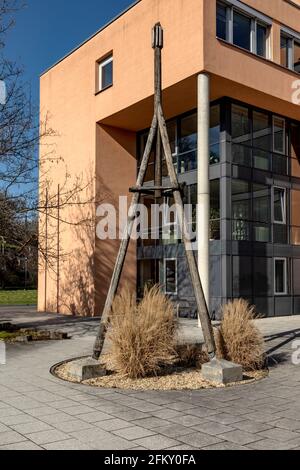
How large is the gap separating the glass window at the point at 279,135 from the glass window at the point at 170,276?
19.8 ft

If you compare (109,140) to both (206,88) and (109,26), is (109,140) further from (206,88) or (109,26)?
(206,88)

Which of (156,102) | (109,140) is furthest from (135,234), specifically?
(156,102)

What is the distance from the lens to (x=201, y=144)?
16203 millimetres

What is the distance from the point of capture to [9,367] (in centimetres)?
883

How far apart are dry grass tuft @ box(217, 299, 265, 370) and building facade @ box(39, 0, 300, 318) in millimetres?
7523

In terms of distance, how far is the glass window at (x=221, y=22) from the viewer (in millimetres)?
17125

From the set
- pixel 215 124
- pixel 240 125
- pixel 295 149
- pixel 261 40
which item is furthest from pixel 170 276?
pixel 261 40

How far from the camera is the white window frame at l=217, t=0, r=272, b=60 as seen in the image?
57.0 ft

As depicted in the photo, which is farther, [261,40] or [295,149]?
[295,149]

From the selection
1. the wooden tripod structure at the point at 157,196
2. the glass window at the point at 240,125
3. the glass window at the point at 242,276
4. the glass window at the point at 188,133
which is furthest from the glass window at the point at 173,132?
the wooden tripod structure at the point at 157,196

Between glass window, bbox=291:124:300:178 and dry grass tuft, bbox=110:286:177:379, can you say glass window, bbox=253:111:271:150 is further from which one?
dry grass tuft, bbox=110:286:177:379

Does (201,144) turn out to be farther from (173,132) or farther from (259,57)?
(173,132)

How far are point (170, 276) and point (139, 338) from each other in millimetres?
12822

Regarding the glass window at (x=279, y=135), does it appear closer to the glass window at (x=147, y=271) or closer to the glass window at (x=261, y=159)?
the glass window at (x=261, y=159)
